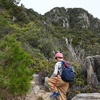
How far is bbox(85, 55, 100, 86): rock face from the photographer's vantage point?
6234 mm

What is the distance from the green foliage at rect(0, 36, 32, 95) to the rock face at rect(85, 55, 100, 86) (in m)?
2.37

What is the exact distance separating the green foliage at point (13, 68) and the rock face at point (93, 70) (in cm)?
237

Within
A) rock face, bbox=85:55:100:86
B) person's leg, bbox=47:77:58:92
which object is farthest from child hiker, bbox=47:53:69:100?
rock face, bbox=85:55:100:86

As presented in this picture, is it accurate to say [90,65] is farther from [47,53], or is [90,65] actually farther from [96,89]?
[47,53]

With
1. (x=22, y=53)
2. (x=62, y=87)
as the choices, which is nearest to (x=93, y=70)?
(x=62, y=87)

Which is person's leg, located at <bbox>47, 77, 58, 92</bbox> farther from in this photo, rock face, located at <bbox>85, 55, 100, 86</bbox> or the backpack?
rock face, located at <bbox>85, 55, 100, 86</bbox>

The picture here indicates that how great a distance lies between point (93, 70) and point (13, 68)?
8.90ft

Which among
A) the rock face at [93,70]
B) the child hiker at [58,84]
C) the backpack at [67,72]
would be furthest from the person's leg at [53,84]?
the rock face at [93,70]

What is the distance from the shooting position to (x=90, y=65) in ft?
20.8

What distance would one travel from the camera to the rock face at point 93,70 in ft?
20.5

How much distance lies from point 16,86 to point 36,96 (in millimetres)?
2439

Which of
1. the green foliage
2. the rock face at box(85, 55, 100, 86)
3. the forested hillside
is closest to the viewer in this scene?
the green foliage

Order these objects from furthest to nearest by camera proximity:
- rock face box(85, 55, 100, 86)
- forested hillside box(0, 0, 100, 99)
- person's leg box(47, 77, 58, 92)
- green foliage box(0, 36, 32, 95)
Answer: rock face box(85, 55, 100, 86) → person's leg box(47, 77, 58, 92) → forested hillside box(0, 0, 100, 99) → green foliage box(0, 36, 32, 95)

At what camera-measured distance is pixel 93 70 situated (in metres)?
6.35
